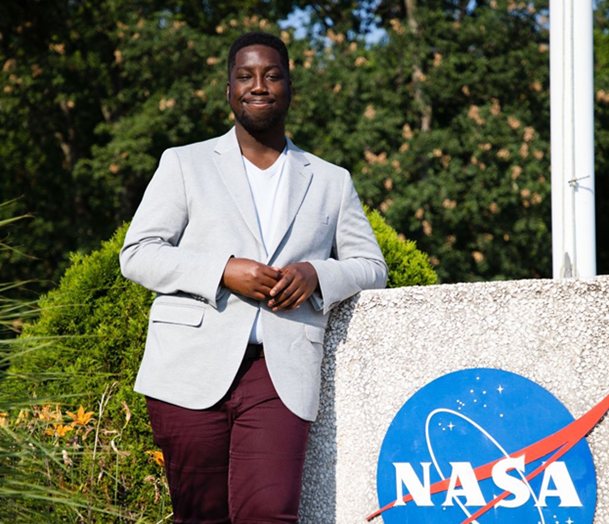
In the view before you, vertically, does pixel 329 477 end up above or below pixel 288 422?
below

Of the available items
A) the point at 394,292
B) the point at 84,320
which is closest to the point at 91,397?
the point at 84,320

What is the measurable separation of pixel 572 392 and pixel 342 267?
32.5 inches

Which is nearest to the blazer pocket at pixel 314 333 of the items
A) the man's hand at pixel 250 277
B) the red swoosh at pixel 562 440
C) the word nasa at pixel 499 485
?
the man's hand at pixel 250 277

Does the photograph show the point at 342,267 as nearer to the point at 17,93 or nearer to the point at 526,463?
the point at 526,463

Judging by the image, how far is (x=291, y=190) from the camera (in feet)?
8.45

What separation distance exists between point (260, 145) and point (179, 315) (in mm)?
604

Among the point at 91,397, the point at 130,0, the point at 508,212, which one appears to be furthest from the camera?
the point at 130,0

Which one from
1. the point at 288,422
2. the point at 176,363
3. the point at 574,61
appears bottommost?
the point at 288,422

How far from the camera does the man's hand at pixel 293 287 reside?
2361 millimetres

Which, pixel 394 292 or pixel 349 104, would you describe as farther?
pixel 349 104

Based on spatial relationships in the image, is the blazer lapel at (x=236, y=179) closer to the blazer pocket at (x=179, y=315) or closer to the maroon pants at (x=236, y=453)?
the blazer pocket at (x=179, y=315)

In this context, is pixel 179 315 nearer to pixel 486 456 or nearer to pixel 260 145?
pixel 260 145

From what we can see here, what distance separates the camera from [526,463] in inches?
103

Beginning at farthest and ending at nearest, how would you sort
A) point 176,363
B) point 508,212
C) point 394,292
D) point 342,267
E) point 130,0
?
point 130,0, point 508,212, point 394,292, point 342,267, point 176,363
